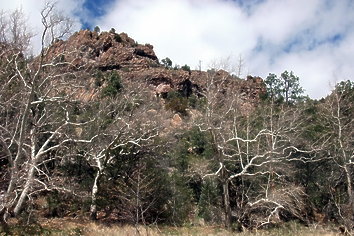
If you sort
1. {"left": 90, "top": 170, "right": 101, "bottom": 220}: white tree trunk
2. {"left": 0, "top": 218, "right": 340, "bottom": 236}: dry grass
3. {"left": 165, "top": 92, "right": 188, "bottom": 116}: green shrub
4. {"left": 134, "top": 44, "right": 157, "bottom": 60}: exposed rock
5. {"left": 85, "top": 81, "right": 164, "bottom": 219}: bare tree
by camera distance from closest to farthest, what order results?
{"left": 0, "top": 218, "right": 340, "bottom": 236}: dry grass → {"left": 90, "top": 170, "right": 101, "bottom": 220}: white tree trunk → {"left": 85, "top": 81, "right": 164, "bottom": 219}: bare tree → {"left": 165, "top": 92, "right": 188, "bottom": 116}: green shrub → {"left": 134, "top": 44, "right": 157, "bottom": 60}: exposed rock

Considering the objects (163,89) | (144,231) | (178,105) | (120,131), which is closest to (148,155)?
(120,131)

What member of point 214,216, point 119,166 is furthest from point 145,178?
point 214,216

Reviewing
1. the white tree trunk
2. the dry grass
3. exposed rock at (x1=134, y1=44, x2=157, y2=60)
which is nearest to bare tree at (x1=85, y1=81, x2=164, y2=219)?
the white tree trunk

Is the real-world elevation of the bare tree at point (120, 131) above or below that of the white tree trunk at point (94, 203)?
above

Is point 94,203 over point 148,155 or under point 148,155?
under

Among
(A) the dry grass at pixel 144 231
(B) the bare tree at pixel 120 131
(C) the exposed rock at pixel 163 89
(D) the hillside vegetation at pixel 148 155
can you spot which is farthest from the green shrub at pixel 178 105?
(A) the dry grass at pixel 144 231

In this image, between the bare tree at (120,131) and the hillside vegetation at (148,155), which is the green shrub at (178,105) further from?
the bare tree at (120,131)

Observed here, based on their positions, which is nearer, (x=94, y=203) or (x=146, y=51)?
(x=94, y=203)

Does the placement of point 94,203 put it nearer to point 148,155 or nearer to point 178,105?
point 148,155

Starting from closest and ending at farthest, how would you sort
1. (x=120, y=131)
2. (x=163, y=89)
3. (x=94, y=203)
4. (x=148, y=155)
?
(x=120, y=131) → (x=94, y=203) → (x=148, y=155) → (x=163, y=89)

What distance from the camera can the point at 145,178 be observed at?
70.4ft

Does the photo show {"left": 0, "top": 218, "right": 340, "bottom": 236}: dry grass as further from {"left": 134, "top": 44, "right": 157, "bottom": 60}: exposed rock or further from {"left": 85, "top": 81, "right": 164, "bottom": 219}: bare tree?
{"left": 134, "top": 44, "right": 157, "bottom": 60}: exposed rock

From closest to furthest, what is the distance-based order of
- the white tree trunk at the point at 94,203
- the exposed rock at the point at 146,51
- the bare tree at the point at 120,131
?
the white tree trunk at the point at 94,203, the bare tree at the point at 120,131, the exposed rock at the point at 146,51

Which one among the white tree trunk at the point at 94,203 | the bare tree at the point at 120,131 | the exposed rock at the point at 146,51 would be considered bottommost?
the white tree trunk at the point at 94,203
